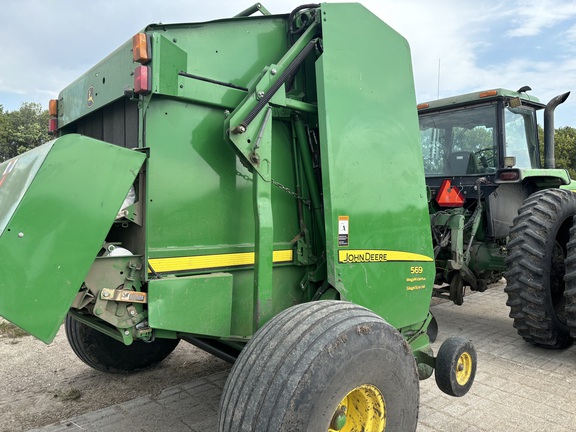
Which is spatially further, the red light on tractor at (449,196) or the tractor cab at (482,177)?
the red light on tractor at (449,196)

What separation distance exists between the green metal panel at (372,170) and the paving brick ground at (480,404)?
75cm

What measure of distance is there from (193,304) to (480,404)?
7.67ft

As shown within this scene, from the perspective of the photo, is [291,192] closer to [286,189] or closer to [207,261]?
[286,189]

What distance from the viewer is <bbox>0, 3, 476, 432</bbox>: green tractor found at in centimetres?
192

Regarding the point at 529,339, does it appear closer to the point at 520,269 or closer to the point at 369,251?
the point at 520,269

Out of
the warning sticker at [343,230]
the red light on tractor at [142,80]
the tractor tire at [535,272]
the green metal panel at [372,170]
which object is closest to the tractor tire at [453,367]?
the green metal panel at [372,170]

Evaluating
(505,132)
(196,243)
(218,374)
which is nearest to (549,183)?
(505,132)

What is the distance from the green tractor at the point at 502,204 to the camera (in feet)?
14.3

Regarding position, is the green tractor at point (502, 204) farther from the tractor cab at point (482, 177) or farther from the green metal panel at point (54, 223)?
the green metal panel at point (54, 223)

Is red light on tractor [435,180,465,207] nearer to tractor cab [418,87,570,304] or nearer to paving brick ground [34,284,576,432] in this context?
tractor cab [418,87,570,304]

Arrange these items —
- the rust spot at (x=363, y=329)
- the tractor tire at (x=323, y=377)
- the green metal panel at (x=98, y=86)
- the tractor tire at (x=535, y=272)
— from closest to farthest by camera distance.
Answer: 1. the tractor tire at (x=323, y=377)
2. the rust spot at (x=363, y=329)
3. the green metal panel at (x=98, y=86)
4. the tractor tire at (x=535, y=272)

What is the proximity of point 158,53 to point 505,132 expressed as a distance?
425 cm

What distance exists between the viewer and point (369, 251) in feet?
8.99

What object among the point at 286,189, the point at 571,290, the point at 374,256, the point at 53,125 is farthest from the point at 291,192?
the point at 571,290
